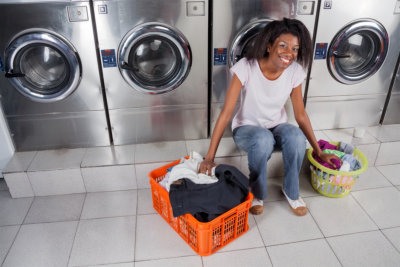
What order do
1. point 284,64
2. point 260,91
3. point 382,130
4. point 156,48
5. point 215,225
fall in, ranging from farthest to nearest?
point 382,130 < point 156,48 < point 260,91 < point 284,64 < point 215,225

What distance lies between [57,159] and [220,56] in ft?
4.62

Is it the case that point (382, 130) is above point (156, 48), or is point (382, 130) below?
below

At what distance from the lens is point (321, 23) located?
2.33 metres

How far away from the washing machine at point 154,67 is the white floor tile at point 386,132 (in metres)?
1.41

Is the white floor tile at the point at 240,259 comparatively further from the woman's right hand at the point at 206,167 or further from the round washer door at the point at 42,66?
the round washer door at the point at 42,66

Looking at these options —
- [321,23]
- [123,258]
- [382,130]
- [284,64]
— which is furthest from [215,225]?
[382,130]

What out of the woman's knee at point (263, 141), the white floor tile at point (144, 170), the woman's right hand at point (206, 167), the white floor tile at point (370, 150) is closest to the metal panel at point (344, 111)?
the white floor tile at point (370, 150)

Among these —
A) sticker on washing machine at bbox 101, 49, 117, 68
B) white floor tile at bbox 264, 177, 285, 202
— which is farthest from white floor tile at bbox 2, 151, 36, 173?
white floor tile at bbox 264, 177, 285, 202

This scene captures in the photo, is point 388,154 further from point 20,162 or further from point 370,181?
point 20,162

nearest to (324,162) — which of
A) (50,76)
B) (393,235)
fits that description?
(393,235)

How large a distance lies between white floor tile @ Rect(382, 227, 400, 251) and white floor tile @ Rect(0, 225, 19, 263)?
2.24 metres

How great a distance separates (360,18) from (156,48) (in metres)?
1.51

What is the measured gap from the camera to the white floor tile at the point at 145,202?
213cm

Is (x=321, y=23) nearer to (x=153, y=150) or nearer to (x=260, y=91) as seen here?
(x=260, y=91)
